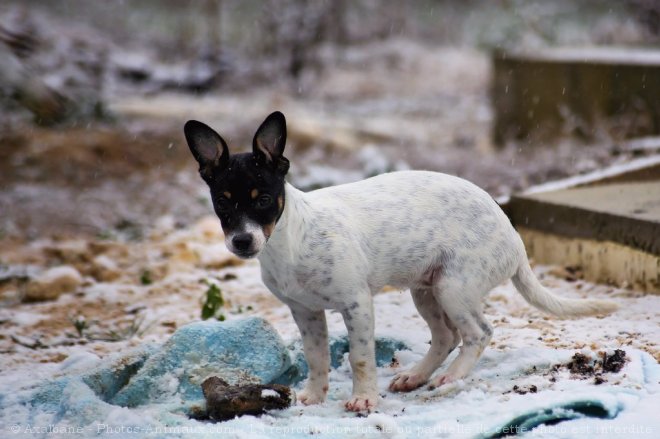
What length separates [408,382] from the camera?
13.9 ft

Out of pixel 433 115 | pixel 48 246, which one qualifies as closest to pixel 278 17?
pixel 433 115

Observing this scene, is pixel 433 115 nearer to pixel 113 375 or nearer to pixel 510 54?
pixel 510 54

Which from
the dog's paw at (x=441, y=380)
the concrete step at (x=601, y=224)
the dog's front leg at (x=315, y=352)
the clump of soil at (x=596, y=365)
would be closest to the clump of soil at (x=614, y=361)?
the clump of soil at (x=596, y=365)

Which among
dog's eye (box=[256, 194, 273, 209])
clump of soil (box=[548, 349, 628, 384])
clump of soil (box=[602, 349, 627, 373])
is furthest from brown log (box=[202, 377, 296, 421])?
clump of soil (box=[602, 349, 627, 373])

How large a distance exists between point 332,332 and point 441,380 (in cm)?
81

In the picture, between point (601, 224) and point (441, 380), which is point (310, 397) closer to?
point (441, 380)

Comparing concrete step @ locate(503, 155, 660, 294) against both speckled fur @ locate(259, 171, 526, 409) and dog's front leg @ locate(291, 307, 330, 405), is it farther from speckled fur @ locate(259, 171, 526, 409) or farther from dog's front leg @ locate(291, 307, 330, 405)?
dog's front leg @ locate(291, 307, 330, 405)

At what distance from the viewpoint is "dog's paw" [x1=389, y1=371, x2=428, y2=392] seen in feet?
13.9

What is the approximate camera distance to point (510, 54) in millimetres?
11242

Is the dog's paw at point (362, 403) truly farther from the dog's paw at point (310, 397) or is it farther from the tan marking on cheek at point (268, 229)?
the tan marking on cheek at point (268, 229)

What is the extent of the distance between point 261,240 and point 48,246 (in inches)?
173

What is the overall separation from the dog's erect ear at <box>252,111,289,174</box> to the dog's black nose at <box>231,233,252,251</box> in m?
0.34

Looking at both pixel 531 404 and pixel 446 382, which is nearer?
pixel 531 404

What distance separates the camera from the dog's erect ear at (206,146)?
12.3 feet
